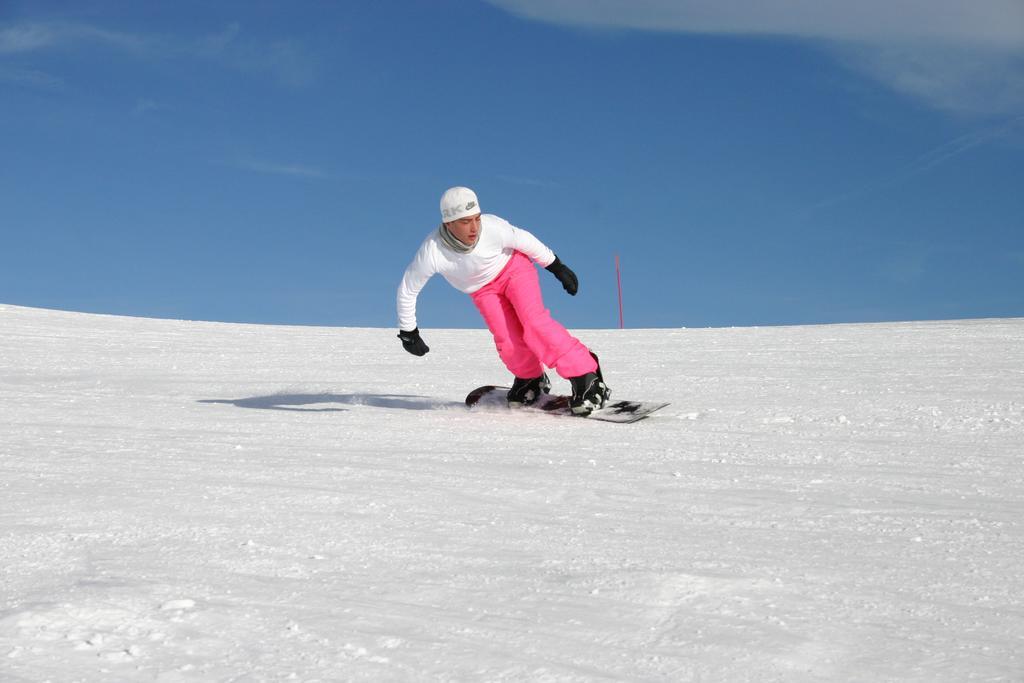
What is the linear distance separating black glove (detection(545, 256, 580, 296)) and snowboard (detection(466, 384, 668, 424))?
71cm

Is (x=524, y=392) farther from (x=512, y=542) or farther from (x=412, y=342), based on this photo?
(x=512, y=542)

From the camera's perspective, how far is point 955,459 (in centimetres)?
458

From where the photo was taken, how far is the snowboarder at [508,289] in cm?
634

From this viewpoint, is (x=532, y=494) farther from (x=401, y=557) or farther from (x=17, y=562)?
(x=17, y=562)

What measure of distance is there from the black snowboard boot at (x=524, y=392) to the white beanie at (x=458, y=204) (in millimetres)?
1224

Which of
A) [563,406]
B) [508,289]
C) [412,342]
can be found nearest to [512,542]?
[508,289]

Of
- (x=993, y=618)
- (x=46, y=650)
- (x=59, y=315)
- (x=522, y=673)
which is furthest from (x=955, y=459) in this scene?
(x=59, y=315)

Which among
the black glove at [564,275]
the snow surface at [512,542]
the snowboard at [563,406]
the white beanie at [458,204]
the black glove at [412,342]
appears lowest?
the snow surface at [512,542]

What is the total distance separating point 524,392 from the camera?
271 inches

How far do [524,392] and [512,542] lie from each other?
3986mm

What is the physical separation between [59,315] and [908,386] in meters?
12.7

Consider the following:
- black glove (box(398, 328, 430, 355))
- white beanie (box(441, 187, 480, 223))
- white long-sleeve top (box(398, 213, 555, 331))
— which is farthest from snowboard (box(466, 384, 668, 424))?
white beanie (box(441, 187, 480, 223))

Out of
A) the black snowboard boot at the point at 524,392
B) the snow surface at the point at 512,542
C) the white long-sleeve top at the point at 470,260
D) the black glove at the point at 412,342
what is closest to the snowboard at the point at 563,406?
the black snowboard boot at the point at 524,392

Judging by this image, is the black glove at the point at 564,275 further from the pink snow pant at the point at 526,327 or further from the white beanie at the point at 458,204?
the white beanie at the point at 458,204
